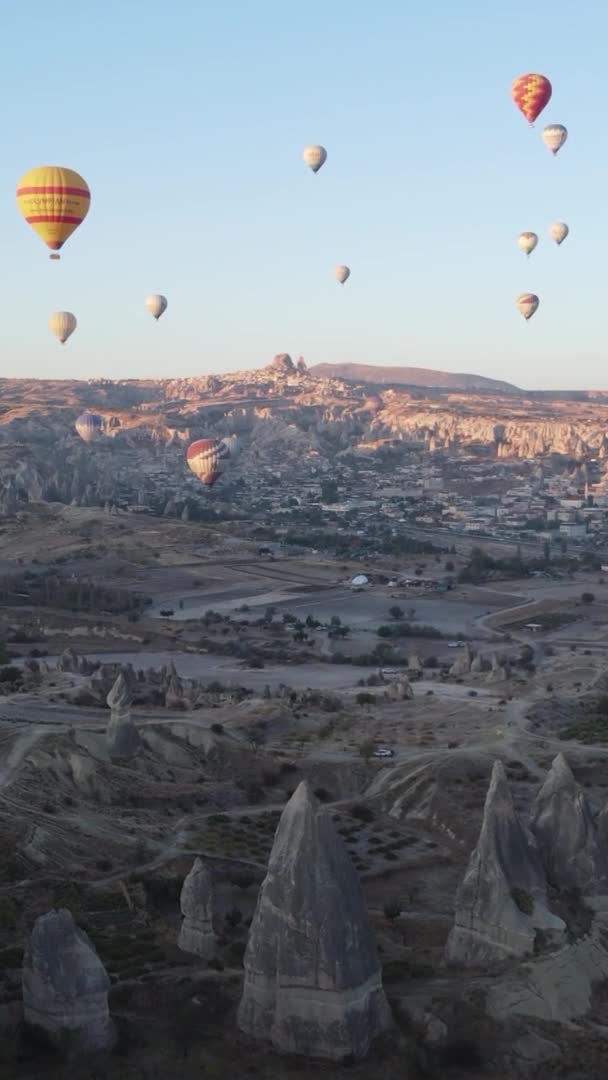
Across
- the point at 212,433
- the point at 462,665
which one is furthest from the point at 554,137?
the point at 212,433

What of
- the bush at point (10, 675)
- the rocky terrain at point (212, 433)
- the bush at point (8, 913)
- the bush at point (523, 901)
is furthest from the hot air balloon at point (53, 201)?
the rocky terrain at point (212, 433)

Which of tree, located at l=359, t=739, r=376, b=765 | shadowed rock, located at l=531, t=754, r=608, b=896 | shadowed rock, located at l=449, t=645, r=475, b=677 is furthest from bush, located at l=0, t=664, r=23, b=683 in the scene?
shadowed rock, located at l=531, t=754, r=608, b=896

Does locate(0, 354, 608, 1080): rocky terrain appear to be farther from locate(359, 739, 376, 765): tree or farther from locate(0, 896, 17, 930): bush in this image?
locate(359, 739, 376, 765): tree

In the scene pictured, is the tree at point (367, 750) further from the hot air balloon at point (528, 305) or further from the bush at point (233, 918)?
the hot air balloon at point (528, 305)

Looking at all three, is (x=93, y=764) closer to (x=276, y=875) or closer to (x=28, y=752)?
(x=28, y=752)

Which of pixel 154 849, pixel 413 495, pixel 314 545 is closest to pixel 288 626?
pixel 314 545

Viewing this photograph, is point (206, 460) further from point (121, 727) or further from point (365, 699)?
point (121, 727)
